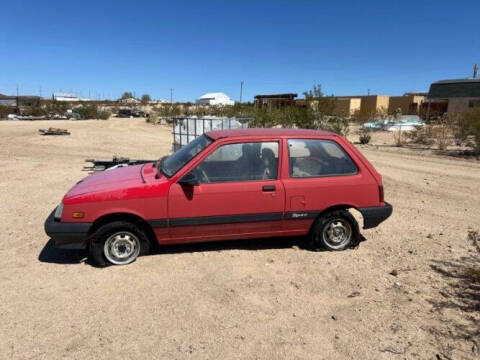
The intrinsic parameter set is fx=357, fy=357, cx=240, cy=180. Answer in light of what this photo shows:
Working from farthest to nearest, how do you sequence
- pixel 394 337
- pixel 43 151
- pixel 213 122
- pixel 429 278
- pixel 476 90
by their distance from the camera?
pixel 476 90, pixel 43 151, pixel 213 122, pixel 429 278, pixel 394 337

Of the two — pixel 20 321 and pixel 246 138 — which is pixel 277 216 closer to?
pixel 246 138

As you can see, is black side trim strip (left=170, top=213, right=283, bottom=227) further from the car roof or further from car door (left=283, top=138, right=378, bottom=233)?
the car roof

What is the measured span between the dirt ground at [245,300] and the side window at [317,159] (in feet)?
3.64

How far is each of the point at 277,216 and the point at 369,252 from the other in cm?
145

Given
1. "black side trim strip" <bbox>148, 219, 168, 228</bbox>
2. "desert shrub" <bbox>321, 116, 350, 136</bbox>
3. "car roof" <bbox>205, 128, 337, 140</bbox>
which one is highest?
"desert shrub" <bbox>321, 116, 350, 136</bbox>

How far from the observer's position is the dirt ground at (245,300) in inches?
117

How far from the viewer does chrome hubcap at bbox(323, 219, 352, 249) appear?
4.77 m

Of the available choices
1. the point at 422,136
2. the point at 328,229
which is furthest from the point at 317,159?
the point at 422,136

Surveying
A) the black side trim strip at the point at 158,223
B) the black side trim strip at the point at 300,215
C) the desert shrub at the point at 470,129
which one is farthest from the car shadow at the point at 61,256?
the desert shrub at the point at 470,129

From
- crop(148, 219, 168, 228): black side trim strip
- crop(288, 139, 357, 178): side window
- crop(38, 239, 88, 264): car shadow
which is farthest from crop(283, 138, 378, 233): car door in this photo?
crop(38, 239, 88, 264): car shadow

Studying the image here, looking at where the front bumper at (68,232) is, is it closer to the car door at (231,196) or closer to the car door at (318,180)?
the car door at (231,196)

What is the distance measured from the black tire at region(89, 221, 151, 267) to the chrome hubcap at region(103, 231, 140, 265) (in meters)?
0.04

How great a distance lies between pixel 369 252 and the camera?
487 centimetres

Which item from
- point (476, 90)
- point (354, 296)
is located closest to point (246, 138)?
point (354, 296)
